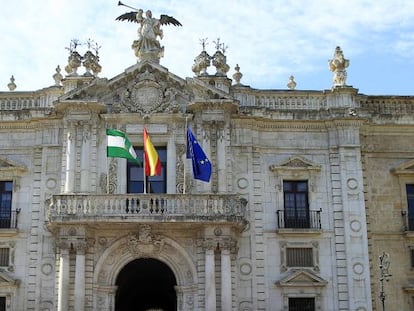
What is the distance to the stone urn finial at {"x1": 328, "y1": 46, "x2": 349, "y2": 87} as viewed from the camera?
2886 centimetres

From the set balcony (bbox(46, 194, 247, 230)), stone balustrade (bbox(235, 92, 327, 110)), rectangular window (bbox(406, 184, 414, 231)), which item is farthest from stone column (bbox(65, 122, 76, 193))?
rectangular window (bbox(406, 184, 414, 231))

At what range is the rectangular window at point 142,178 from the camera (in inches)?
1075

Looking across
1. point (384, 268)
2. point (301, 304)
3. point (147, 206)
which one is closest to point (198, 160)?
point (147, 206)

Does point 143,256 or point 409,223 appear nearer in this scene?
point 143,256

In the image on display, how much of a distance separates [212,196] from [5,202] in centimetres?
835

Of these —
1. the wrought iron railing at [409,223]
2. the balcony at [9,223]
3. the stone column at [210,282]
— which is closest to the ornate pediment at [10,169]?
the balcony at [9,223]

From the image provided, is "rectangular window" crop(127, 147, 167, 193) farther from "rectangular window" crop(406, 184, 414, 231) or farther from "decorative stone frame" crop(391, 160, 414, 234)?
"rectangular window" crop(406, 184, 414, 231)

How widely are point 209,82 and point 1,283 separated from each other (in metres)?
11.1

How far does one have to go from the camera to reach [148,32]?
28.9 metres

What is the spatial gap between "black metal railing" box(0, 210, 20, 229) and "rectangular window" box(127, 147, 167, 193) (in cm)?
445

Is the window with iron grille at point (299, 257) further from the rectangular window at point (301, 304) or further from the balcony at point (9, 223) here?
the balcony at point (9, 223)

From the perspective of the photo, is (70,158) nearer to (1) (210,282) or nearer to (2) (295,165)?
(1) (210,282)

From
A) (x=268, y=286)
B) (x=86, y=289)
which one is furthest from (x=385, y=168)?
(x=86, y=289)

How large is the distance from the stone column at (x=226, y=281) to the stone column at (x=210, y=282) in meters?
0.33
